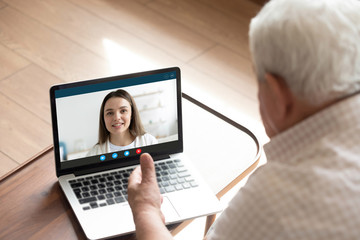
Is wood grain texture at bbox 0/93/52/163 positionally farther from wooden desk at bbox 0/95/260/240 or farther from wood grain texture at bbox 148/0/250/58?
wood grain texture at bbox 148/0/250/58

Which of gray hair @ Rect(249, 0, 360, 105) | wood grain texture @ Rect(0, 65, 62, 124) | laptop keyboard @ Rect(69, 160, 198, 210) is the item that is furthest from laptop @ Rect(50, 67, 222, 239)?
wood grain texture @ Rect(0, 65, 62, 124)

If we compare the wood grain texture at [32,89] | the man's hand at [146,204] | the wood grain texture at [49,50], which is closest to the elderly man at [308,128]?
the man's hand at [146,204]

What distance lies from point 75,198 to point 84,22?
1829 mm

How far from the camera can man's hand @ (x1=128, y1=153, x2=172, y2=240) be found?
111 centimetres

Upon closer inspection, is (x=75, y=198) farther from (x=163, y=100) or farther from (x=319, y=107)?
(x=319, y=107)

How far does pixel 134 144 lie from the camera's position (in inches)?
55.2

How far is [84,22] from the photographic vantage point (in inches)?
116

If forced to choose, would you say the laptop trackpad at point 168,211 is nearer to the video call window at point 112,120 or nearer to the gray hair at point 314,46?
the video call window at point 112,120

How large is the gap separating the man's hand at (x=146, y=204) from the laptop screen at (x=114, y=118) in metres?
0.18

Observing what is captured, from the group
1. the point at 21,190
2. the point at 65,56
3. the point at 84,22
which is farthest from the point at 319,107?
the point at 84,22

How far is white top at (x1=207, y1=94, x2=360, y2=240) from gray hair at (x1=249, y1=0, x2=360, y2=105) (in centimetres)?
5

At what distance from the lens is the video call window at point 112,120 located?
4.39ft

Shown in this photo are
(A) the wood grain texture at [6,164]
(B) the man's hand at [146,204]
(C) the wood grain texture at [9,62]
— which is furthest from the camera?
(C) the wood grain texture at [9,62]

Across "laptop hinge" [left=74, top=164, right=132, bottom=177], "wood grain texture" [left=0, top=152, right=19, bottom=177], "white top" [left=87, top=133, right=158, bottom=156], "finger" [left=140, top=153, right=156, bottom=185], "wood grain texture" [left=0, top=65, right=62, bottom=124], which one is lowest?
"wood grain texture" [left=0, top=152, right=19, bottom=177]
